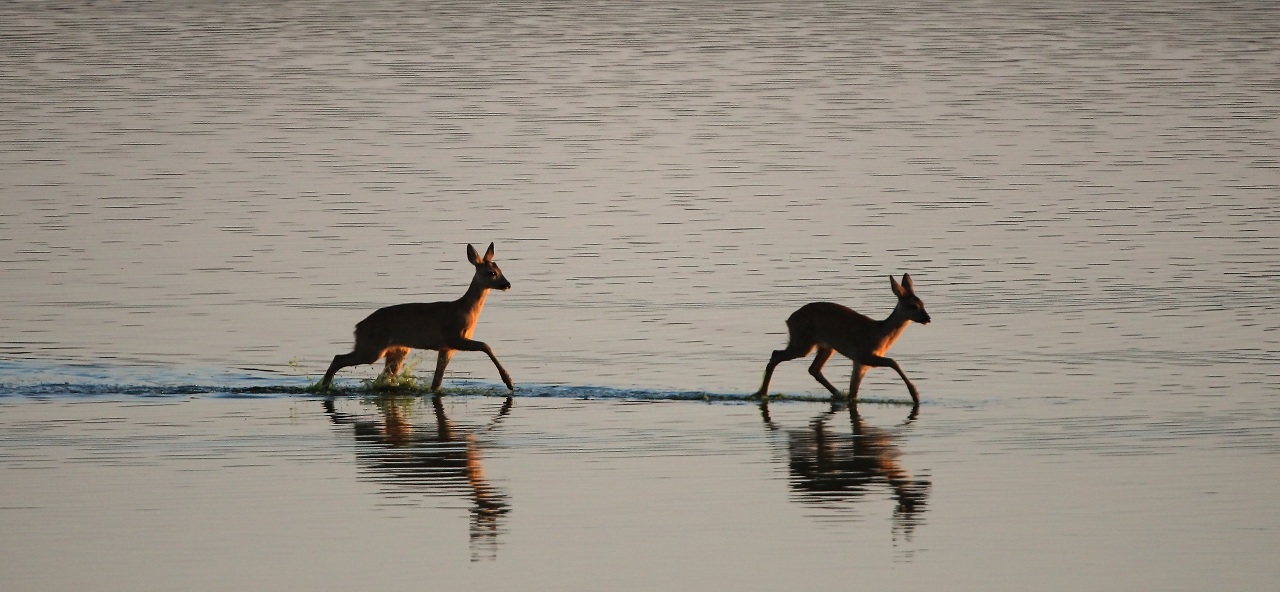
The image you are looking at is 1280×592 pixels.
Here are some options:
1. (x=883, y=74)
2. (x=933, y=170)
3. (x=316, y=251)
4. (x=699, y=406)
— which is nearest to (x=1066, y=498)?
(x=699, y=406)

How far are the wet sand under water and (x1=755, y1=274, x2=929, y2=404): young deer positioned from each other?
3.45ft

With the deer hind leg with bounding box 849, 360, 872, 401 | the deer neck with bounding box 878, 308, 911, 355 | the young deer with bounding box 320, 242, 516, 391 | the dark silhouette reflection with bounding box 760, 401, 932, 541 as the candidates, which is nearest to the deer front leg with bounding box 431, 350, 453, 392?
the young deer with bounding box 320, 242, 516, 391

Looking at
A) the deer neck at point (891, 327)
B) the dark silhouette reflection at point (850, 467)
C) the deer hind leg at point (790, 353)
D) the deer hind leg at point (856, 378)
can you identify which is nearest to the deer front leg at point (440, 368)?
the deer hind leg at point (790, 353)

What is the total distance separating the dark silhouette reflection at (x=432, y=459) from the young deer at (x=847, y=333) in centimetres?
257

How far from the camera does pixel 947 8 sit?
10531 centimetres

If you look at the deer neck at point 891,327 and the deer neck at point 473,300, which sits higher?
the deer neck at point 473,300

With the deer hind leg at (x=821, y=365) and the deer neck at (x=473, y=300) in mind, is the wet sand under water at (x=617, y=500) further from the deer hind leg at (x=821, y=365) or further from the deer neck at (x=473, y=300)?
the deer neck at (x=473, y=300)

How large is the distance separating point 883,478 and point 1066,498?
4.28 ft

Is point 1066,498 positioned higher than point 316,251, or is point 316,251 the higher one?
point 1066,498

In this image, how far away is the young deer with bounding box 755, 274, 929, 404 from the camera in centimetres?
2238

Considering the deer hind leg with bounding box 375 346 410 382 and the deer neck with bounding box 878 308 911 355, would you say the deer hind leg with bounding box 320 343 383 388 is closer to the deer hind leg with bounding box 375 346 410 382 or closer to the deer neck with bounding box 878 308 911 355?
the deer hind leg with bounding box 375 346 410 382

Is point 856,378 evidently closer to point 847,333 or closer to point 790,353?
point 847,333

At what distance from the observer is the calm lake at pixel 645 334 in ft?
51.4

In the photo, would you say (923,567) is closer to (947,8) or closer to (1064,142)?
(1064,142)
